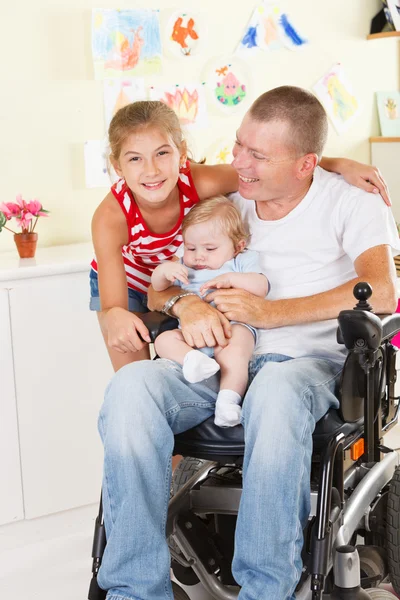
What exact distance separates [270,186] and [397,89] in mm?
1871

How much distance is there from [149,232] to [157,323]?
329 mm

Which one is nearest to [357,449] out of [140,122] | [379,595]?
[379,595]

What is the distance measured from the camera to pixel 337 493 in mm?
1758

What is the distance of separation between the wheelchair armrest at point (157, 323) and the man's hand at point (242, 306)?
0.11 meters

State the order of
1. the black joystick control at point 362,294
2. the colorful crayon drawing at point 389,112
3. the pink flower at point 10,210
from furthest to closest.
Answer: the colorful crayon drawing at point 389,112 → the pink flower at point 10,210 → the black joystick control at point 362,294

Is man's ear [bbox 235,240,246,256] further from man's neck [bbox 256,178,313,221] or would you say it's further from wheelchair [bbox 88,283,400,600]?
wheelchair [bbox 88,283,400,600]

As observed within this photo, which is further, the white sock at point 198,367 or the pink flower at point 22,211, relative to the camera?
the pink flower at point 22,211

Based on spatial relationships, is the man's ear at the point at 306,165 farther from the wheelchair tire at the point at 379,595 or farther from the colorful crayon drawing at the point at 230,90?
the colorful crayon drawing at the point at 230,90

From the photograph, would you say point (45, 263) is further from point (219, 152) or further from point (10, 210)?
point (219, 152)

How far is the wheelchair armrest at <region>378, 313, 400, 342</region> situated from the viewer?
72.6 inches

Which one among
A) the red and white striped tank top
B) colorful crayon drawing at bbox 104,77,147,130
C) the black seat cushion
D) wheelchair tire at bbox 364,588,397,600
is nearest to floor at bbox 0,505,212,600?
wheelchair tire at bbox 364,588,397,600

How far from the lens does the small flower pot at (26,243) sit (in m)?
2.74

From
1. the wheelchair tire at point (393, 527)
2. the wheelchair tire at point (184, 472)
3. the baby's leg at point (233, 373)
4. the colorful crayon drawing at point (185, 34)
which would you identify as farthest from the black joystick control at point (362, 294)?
the colorful crayon drawing at point (185, 34)

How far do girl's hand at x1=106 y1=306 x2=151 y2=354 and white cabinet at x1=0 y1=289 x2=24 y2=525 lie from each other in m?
0.64
